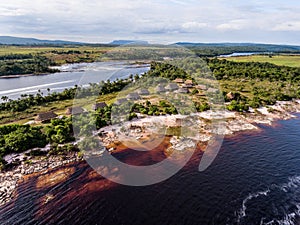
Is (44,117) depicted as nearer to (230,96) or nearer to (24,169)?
(24,169)

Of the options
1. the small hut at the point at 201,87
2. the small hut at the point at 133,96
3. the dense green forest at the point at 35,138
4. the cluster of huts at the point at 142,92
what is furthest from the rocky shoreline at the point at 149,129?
the small hut at the point at 201,87

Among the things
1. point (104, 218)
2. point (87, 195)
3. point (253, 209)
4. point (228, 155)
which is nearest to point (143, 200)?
point (104, 218)

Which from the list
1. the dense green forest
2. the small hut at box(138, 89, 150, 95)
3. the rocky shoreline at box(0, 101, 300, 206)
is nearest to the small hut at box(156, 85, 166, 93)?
the small hut at box(138, 89, 150, 95)

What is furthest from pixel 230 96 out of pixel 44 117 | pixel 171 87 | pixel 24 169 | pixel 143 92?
pixel 24 169

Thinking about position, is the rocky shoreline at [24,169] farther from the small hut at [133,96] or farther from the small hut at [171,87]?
the small hut at [171,87]

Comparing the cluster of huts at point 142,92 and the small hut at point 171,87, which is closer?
the cluster of huts at point 142,92

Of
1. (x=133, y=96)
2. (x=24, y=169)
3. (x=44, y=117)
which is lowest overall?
(x=24, y=169)

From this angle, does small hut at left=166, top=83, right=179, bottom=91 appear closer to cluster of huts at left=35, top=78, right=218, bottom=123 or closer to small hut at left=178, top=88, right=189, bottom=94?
cluster of huts at left=35, top=78, right=218, bottom=123
